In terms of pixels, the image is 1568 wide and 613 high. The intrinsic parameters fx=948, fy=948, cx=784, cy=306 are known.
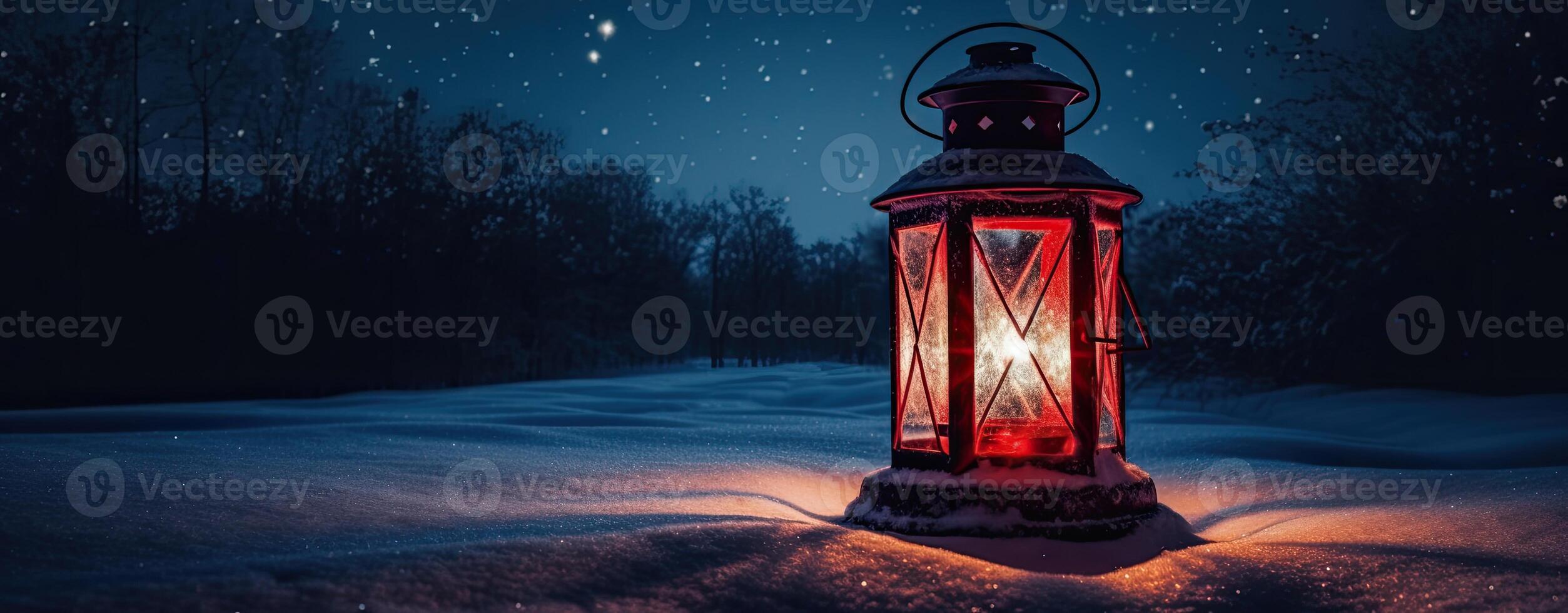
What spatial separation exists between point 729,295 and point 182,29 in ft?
59.0

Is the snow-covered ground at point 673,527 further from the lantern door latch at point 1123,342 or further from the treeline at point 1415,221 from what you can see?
the treeline at point 1415,221

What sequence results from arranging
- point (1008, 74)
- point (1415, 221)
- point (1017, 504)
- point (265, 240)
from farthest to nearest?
point (265, 240)
point (1415, 221)
point (1008, 74)
point (1017, 504)

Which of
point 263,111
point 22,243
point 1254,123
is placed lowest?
point 22,243

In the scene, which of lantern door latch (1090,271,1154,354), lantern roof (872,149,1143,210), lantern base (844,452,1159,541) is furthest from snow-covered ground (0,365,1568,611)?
lantern roof (872,149,1143,210)

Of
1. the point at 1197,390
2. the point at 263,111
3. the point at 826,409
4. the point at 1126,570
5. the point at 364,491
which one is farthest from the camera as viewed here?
the point at 263,111

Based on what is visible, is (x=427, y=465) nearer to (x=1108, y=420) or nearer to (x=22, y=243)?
(x=1108, y=420)

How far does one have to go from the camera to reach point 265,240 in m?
12.8

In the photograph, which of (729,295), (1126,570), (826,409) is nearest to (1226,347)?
(826,409)

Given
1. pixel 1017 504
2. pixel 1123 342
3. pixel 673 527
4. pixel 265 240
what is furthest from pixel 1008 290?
pixel 265 240

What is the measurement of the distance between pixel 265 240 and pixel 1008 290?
476 inches

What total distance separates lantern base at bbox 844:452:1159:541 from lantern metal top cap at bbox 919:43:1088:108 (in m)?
1.46

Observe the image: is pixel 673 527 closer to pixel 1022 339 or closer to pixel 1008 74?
pixel 1022 339

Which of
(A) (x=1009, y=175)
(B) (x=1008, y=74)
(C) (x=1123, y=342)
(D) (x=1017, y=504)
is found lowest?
(D) (x=1017, y=504)

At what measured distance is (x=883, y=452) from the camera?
20.5ft
